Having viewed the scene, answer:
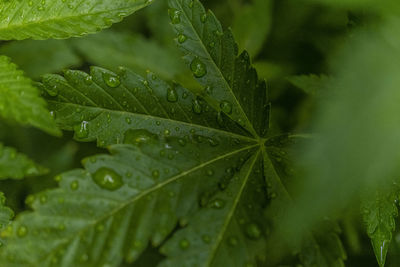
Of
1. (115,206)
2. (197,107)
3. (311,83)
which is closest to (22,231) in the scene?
(115,206)

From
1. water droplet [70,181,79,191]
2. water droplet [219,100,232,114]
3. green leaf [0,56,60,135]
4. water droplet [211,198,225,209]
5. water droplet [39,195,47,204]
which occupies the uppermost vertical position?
water droplet [219,100,232,114]

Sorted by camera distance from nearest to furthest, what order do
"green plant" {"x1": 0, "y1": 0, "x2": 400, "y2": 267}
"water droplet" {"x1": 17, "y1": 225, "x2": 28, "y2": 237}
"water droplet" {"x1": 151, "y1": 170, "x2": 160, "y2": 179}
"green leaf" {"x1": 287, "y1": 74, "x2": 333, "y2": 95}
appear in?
"green plant" {"x1": 0, "y1": 0, "x2": 400, "y2": 267}, "water droplet" {"x1": 17, "y1": 225, "x2": 28, "y2": 237}, "water droplet" {"x1": 151, "y1": 170, "x2": 160, "y2": 179}, "green leaf" {"x1": 287, "y1": 74, "x2": 333, "y2": 95}

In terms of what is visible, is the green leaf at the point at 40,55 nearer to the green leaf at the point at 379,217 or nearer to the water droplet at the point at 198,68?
the water droplet at the point at 198,68

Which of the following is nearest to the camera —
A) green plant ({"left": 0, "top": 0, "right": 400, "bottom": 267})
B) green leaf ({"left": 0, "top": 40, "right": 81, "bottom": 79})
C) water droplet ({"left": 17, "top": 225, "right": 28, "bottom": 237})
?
green plant ({"left": 0, "top": 0, "right": 400, "bottom": 267})

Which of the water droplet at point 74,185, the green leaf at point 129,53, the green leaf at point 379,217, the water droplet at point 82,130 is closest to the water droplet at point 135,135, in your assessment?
the water droplet at point 82,130

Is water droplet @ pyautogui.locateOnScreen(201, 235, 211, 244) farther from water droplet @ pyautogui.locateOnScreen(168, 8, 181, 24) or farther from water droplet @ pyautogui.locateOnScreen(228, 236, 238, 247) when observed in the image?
water droplet @ pyautogui.locateOnScreen(168, 8, 181, 24)

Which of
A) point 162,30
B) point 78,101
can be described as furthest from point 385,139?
point 162,30

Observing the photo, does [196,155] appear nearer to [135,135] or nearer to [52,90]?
[135,135]

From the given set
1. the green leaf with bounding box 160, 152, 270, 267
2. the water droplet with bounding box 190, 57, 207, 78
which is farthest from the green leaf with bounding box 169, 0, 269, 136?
the green leaf with bounding box 160, 152, 270, 267
